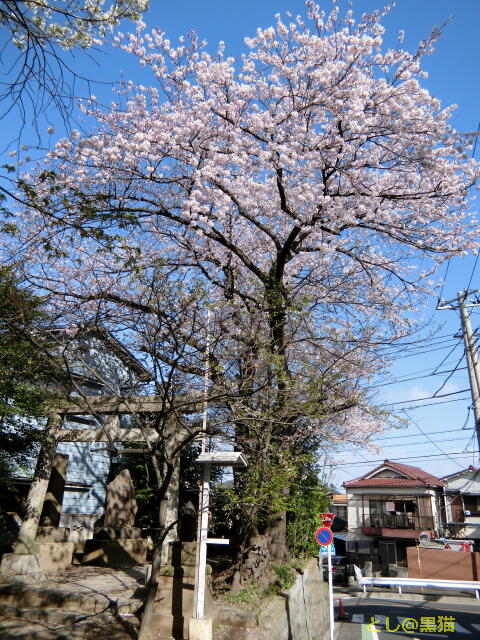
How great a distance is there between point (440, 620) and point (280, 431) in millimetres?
12519

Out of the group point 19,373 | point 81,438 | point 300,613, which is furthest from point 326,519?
point 19,373

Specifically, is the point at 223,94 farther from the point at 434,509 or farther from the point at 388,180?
the point at 434,509

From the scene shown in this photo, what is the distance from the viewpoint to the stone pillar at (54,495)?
36.8 ft

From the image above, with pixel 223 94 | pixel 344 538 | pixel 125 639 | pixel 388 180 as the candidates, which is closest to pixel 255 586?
pixel 125 639

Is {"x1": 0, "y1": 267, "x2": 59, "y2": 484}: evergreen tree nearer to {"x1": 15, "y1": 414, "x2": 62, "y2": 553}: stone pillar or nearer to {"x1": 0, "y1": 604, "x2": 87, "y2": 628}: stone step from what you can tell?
{"x1": 15, "y1": 414, "x2": 62, "y2": 553}: stone pillar

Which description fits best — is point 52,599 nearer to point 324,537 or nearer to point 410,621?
point 324,537

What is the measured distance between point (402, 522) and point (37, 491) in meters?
29.4

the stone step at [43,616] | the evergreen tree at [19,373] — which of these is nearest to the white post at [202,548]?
the stone step at [43,616]

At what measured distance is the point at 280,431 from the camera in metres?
10.0

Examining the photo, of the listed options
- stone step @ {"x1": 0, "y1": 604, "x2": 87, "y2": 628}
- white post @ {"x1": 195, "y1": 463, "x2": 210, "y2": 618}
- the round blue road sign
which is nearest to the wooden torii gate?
white post @ {"x1": 195, "y1": 463, "x2": 210, "y2": 618}

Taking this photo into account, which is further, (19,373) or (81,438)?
(81,438)

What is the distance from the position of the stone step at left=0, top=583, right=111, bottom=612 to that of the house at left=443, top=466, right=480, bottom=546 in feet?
105

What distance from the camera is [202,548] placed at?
720 cm

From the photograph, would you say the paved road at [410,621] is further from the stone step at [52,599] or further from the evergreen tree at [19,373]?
the evergreen tree at [19,373]
